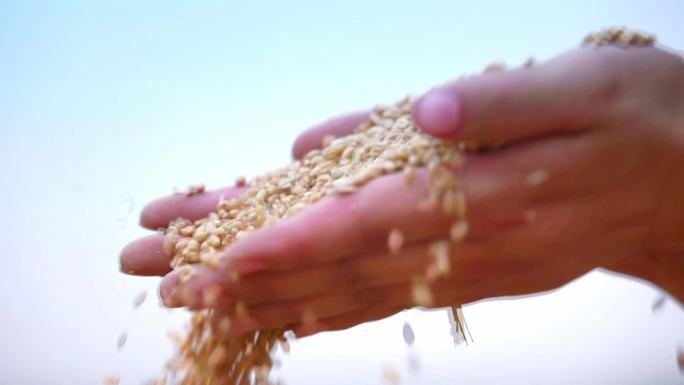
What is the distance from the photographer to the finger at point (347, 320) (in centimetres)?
81

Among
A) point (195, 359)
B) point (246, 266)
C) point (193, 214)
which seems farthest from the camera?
point (193, 214)

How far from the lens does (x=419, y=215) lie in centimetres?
59

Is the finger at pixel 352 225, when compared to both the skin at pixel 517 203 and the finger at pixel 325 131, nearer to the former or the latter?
the skin at pixel 517 203

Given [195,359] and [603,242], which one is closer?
[603,242]

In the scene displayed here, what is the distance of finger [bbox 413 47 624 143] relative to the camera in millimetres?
526

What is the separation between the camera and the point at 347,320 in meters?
0.83

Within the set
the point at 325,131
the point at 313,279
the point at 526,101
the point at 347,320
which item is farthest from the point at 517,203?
the point at 325,131

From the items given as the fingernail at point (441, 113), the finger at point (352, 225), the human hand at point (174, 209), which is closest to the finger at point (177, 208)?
the human hand at point (174, 209)

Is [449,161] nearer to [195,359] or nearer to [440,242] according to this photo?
[440,242]

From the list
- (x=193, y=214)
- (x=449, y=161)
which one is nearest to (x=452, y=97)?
(x=449, y=161)

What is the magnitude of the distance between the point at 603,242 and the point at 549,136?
0.17 meters

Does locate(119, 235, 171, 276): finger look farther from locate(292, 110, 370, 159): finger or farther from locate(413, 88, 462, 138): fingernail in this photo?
locate(413, 88, 462, 138): fingernail

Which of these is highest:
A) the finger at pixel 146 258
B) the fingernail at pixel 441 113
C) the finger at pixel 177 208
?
the finger at pixel 177 208

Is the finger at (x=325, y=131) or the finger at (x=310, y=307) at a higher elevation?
the finger at (x=325, y=131)
